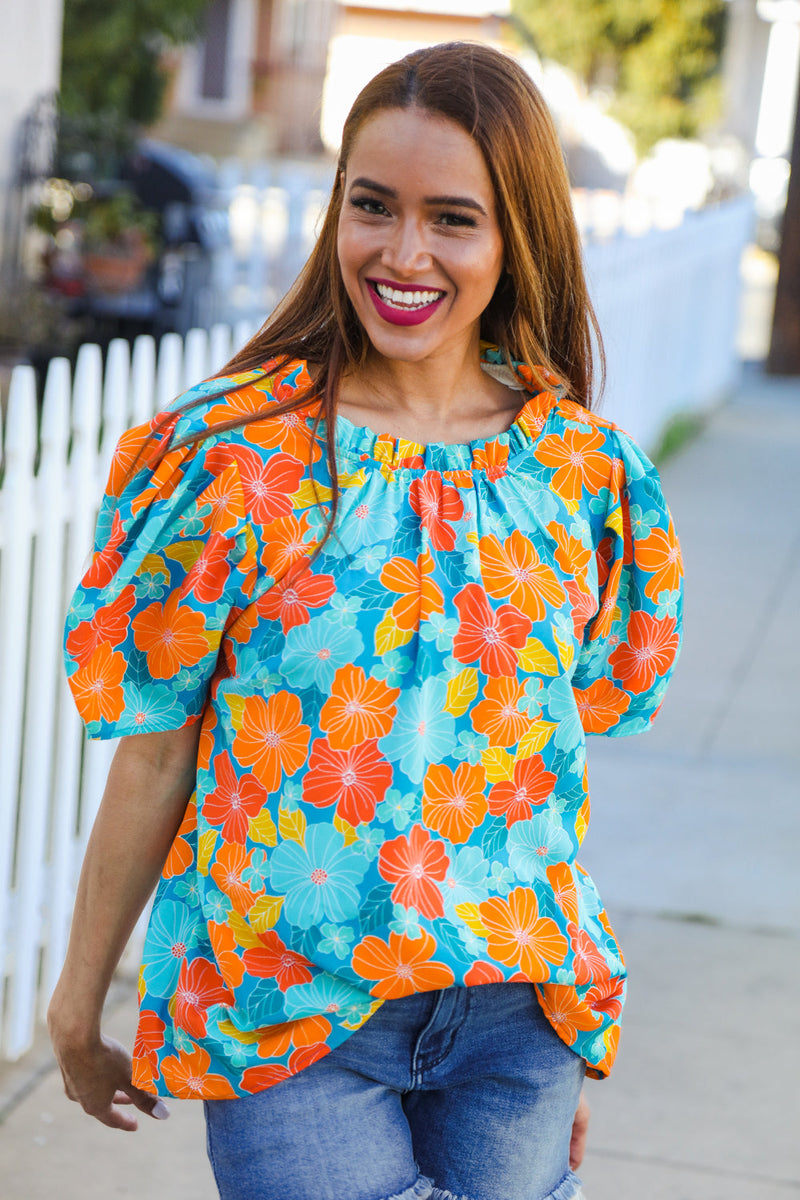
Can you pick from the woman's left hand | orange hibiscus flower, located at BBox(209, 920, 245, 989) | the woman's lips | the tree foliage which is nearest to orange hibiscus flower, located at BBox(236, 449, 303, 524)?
the woman's lips

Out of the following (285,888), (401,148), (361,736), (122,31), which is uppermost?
(122,31)

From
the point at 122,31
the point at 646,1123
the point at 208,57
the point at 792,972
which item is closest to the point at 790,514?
the point at 792,972

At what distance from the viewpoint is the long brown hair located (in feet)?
5.57

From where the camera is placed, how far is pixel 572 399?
195 centimetres

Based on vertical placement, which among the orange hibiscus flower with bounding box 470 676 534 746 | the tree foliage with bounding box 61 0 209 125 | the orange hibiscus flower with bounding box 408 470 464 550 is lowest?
the orange hibiscus flower with bounding box 470 676 534 746

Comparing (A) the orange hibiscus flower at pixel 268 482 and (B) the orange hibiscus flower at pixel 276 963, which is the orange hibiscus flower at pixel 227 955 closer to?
(B) the orange hibiscus flower at pixel 276 963

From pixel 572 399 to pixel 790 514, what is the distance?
24.8 ft

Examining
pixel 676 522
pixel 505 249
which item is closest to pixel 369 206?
pixel 505 249

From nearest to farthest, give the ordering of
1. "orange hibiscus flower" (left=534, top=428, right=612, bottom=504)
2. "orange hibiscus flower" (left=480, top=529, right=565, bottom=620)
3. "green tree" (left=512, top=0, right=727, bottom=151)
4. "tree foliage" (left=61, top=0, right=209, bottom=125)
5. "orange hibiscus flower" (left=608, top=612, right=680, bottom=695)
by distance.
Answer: "orange hibiscus flower" (left=480, top=529, right=565, bottom=620), "orange hibiscus flower" (left=534, top=428, right=612, bottom=504), "orange hibiscus flower" (left=608, top=612, right=680, bottom=695), "tree foliage" (left=61, top=0, right=209, bottom=125), "green tree" (left=512, top=0, right=727, bottom=151)

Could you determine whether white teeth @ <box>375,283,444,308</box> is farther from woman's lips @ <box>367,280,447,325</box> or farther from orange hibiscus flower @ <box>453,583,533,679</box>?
orange hibiscus flower @ <box>453,583,533,679</box>

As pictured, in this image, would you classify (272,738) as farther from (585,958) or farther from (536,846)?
(585,958)

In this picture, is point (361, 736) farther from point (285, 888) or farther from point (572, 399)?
point (572, 399)

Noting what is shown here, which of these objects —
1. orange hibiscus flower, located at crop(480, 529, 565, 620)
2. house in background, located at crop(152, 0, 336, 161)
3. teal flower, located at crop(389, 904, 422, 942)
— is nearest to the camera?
teal flower, located at crop(389, 904, 422, 942)

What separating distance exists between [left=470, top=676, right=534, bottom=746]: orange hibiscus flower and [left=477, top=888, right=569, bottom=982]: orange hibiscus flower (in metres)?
0.16
